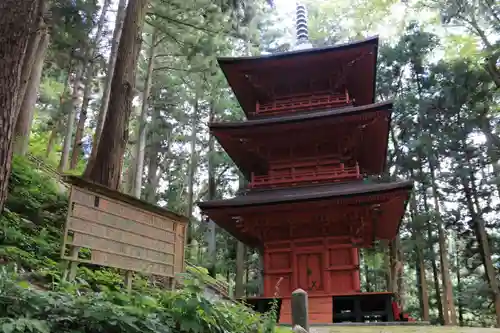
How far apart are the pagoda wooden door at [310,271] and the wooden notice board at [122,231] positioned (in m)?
4.91

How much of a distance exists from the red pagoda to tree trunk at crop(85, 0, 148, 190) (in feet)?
9.35

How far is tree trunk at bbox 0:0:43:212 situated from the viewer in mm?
3525

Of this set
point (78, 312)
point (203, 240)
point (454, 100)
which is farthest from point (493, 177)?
point (78, 312)

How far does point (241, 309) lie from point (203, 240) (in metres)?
18.3

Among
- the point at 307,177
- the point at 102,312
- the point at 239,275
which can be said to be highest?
the point at 307,177

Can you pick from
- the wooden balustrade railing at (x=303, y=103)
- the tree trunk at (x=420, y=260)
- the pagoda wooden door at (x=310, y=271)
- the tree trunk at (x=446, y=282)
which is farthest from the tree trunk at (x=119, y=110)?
the tree trunk at (x=446, y=282)

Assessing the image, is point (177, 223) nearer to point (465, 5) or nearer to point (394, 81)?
point (465, 5)

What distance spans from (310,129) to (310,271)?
3652 mm

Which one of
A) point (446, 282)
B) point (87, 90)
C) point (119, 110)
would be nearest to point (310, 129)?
point (119, 110)

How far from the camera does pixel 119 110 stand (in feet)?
25.2

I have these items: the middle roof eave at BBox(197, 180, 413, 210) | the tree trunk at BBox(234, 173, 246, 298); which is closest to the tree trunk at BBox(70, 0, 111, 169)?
the tree trunk at BBox(234, 173, 246, 298)

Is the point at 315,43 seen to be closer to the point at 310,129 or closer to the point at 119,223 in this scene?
the point at 310,129

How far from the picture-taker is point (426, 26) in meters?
20.5

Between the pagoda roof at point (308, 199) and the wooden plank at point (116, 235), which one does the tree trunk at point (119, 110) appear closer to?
the wooden plank at point (116, 235)
